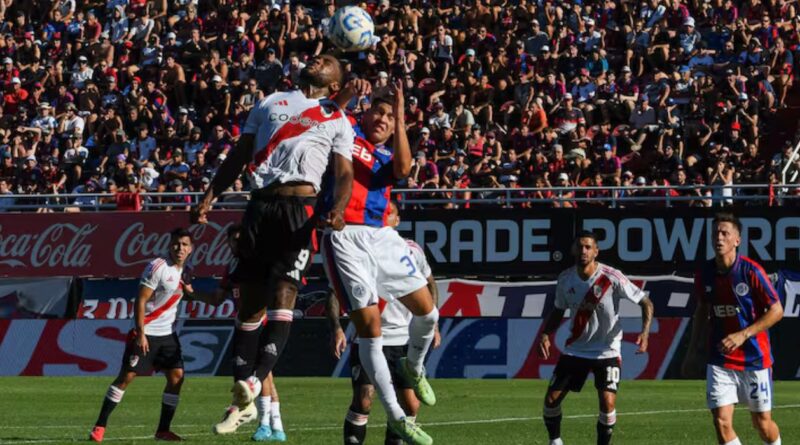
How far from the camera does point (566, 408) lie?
66.1 feet

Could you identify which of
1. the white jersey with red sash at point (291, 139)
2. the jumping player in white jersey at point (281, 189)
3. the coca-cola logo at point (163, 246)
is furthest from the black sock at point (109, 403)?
the coca-cola logo at point (163, 246)

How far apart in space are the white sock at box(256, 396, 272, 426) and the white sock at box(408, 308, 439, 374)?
8.46 feet

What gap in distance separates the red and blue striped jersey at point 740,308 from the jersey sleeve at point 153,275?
19.4 ft

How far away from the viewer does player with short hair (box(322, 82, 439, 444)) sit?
33.3 feet

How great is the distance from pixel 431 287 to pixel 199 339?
1644 cm

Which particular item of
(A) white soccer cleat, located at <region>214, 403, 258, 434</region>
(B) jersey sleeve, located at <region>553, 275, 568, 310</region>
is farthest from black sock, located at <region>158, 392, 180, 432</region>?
(B) jersey sleeve, located at <region>553, 275, 568, 310</region>

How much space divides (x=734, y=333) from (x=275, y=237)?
336 cm

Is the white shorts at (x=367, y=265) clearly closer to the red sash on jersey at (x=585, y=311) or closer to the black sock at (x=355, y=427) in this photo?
the black sock at (x=355, y=427)

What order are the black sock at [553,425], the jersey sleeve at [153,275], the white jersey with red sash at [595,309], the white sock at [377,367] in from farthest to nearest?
the jersey sleeve at [153,275]
the white jersey with red sash at [595,309]
the black sock at [553,425]
the white sock at [377,367]

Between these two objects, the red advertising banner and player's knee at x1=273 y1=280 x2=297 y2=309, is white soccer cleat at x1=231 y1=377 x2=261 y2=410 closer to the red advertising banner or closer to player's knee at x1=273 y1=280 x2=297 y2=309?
player's knee at x1=273 y1=280 x2=297 y2=309

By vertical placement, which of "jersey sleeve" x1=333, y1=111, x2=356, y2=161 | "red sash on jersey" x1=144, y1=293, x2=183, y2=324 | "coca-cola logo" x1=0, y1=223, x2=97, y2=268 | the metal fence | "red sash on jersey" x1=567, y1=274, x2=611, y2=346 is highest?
"jersey sleeve" x1=333, y1=111, x2=356, y2=161

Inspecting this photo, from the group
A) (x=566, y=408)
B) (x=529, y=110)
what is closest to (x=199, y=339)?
(x=529, y=110)

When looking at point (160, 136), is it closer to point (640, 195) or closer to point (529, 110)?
point (529, 110)

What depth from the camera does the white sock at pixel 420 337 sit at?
10945 mm
